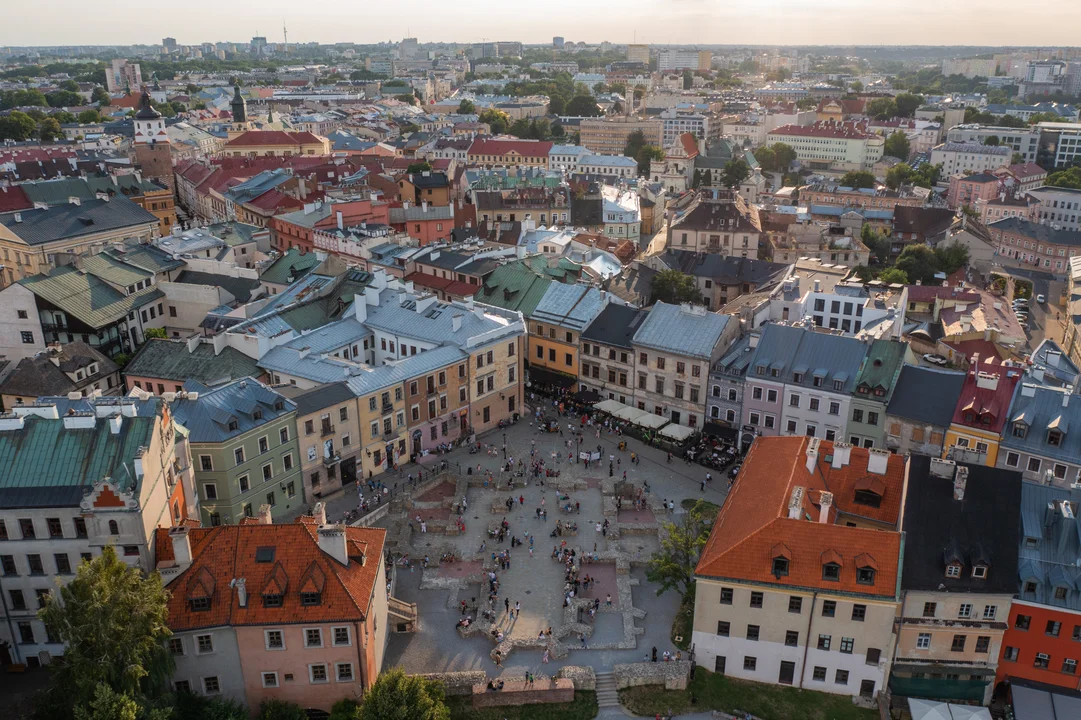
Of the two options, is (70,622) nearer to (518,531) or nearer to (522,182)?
(518,531)

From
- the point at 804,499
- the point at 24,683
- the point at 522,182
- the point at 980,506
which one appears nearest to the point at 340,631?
the point at 24,683

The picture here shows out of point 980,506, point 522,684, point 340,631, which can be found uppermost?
point 980,506

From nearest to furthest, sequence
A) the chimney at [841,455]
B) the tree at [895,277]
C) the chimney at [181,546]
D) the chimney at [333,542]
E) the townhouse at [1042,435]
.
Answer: the chimney at [181,546], the chimney at [333,542], the chimney at [841,455], the townhouse at [1042,435], the tree at [895,277]

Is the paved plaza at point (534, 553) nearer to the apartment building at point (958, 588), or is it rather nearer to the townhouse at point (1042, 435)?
the apartment building at point (958, 588)

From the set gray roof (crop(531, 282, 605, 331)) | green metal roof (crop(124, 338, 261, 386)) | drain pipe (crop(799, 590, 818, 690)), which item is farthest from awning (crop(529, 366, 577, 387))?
drain pipe (crop(799, 590, 818, 690))

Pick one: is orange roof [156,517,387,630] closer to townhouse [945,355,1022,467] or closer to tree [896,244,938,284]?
townhouse [945,355,1022,467]

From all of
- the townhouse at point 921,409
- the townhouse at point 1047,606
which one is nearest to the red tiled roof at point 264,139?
the townhouse at point 921,409
